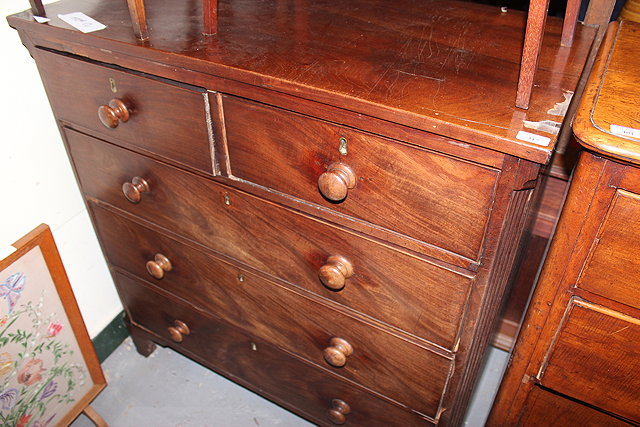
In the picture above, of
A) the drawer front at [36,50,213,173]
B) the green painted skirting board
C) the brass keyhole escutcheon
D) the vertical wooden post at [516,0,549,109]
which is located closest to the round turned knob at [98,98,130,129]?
the drawer front at [36,50,213,173]

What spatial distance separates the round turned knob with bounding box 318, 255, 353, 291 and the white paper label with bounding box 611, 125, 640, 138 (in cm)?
51

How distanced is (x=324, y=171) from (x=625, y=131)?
46 cm

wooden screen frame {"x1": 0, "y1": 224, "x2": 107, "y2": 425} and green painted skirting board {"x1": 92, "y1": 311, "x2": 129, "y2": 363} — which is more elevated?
wooden screen frame {"x1": 0, "y1": 224, "x2": 107, "y2": 425}

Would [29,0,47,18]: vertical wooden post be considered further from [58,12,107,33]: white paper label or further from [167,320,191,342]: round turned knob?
[167,320,191,342]: round turned knob

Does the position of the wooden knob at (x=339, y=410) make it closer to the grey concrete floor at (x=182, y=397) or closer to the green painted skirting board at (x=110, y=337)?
the grey concrete floor at (x=182, y=397)

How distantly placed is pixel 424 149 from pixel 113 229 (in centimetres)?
94

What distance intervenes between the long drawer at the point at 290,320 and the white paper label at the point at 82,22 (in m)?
0.49

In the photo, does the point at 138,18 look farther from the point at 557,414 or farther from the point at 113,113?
the point at 557,414

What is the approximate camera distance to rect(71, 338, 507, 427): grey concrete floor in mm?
1548


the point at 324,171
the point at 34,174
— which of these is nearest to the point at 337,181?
the point at 324,171

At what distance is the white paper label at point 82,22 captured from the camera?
1030mm

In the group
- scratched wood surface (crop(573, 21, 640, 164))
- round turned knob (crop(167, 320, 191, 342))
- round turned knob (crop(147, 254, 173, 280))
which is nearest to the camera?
scratched wood surface (crop(573, 21, 640, 164))

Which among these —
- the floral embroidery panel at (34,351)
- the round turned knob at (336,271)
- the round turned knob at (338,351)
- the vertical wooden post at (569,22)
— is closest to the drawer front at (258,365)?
the round turned knob at (338,351)

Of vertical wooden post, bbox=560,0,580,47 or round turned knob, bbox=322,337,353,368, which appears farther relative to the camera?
round turned knob, bbox=322,337,353,368
